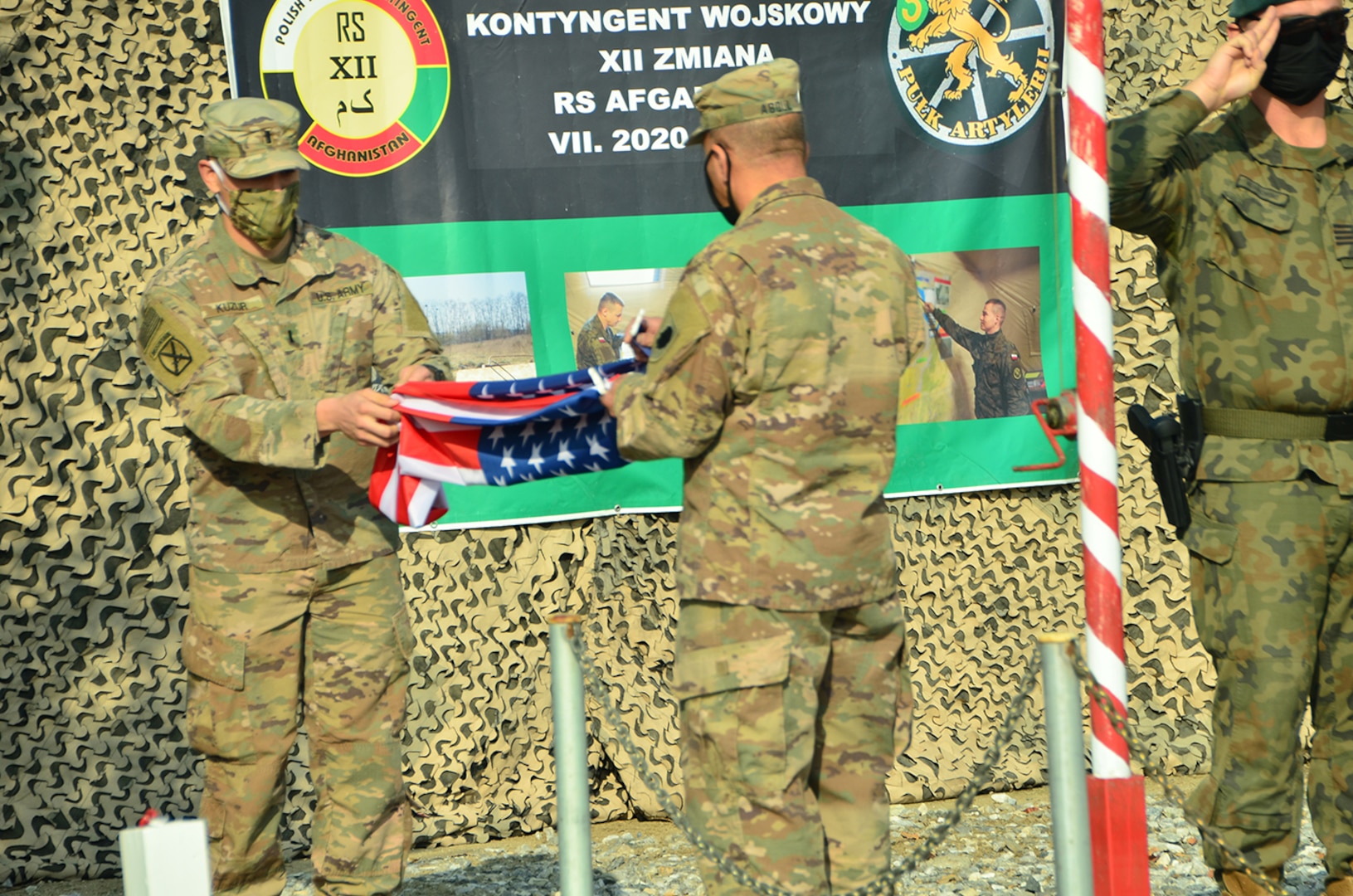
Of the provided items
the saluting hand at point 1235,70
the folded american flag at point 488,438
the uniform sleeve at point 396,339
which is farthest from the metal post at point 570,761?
the saluting hand at point 1235,70

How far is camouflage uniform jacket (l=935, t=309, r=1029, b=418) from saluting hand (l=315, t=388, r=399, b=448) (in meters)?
2.36

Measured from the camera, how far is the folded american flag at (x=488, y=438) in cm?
325

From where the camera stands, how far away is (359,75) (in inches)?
174

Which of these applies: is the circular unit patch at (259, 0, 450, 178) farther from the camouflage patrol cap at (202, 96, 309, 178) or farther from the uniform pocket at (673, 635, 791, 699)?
the uniform pocket at (673, 635, 791, 699)

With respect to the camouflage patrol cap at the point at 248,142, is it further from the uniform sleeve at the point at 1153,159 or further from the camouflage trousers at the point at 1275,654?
the camouflage trousers at the point at 1275,654

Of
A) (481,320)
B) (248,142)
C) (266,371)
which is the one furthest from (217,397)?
(481,320)

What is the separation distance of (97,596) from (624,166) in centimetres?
218

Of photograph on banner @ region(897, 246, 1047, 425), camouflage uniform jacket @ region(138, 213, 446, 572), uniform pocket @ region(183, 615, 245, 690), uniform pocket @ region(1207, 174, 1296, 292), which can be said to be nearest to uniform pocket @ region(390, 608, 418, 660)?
camouflage uniform jacket @ region(138, 213, 446, 572)

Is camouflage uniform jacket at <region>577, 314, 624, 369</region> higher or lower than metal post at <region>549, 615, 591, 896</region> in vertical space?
higher

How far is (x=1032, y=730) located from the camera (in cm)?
510

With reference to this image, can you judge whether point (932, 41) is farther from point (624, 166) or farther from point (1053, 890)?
point (1053, 890)

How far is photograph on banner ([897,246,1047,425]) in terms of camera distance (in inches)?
190

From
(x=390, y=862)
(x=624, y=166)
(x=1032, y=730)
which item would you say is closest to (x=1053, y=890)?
(x=1032, y=730)

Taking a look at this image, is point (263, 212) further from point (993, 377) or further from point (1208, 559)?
point (993, 377)
